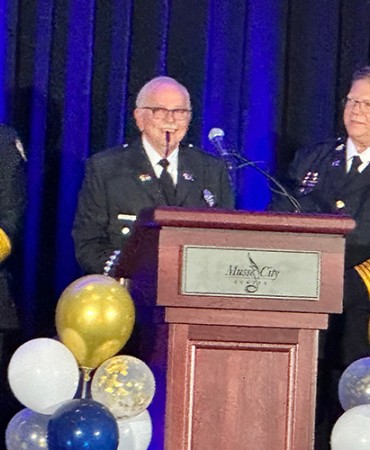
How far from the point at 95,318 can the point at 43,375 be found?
19cm

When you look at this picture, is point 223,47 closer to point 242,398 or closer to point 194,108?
point 194,108

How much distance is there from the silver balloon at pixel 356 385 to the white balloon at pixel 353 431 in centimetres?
13

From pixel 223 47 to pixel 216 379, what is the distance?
6.69 feet

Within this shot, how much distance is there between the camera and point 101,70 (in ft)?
14.2

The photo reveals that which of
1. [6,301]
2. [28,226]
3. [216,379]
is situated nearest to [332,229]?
[216,379]


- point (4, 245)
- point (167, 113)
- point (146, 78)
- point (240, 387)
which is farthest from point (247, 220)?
point (146, 78)

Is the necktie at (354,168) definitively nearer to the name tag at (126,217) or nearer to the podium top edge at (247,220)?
the name tag at (126,217)

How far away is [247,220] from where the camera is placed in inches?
101

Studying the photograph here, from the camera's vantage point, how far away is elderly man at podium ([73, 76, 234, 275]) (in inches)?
146

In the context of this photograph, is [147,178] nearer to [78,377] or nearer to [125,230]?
[125,230]

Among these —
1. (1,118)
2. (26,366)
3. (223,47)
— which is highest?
(223,47)

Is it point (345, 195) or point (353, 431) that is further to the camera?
point (345, 195)

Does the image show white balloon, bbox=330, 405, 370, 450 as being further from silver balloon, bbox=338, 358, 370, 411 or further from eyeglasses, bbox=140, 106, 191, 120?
eyeglasses, bbox=140, 106, 191, 120

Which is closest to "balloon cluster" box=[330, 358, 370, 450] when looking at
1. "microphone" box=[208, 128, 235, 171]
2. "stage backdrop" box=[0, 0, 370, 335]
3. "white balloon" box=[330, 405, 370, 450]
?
"white balloon" box=[330, 405, 370, 450]
